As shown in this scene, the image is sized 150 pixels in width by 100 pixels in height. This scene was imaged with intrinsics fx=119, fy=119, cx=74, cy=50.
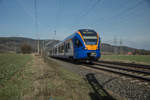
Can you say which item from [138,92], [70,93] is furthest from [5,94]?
[138,92]

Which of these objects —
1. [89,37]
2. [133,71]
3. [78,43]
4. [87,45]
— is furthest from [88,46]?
[133,71]

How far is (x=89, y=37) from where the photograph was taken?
11594 mm

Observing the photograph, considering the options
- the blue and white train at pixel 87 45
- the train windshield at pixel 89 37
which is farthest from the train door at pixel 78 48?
the train windshield at pixel 89 37

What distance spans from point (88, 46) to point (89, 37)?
42.0 inches

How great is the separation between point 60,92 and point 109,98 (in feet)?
4.74

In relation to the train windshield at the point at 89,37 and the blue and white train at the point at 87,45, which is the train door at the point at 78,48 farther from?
the train windshield at the point at 89,37

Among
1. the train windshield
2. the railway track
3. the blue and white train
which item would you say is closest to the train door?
the blue and white train

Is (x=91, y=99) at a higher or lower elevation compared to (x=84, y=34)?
lower

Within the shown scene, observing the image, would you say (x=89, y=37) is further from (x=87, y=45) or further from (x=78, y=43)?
(x=78, y=43)

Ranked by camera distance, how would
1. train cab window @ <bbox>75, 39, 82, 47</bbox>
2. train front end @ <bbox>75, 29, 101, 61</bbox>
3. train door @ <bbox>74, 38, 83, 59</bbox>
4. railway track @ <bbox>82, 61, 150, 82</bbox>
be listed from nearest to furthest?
railway track @ <bbox>82, 61, 150, 82</bbox> < train front end @ <bbox>75, 29, 101, 61</bbox> < train door @ <bbox>74, 38, 83, 59</bbox> < train cab window @ <bbox>75, 39, 82, 47</bbox>

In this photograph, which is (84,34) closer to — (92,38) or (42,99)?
(92,38)

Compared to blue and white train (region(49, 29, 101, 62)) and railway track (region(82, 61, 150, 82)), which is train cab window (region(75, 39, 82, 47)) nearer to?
blue and white train (region(49, 29, 101, 62))

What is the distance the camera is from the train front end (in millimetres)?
10945

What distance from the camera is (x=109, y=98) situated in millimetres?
3301
